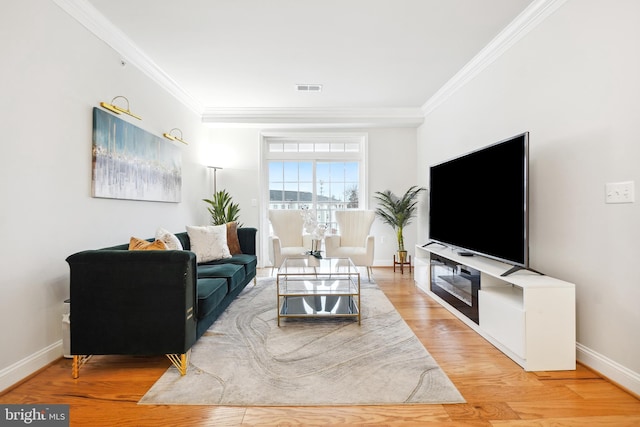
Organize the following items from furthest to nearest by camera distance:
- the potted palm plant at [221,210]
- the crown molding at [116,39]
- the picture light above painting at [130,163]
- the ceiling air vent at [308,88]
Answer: the potted palm plant at [221,210] < the ceiling air vent at [308,88] < the picture light above painting at [130,163] < the crown molding at [116,39]

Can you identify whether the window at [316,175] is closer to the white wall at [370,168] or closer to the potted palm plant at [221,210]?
the white wall at [370,168]

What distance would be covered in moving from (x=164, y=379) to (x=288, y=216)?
3063 mm

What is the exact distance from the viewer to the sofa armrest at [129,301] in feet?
6.08

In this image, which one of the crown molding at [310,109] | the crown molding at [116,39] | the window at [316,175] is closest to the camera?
the crown molding at [116,39]

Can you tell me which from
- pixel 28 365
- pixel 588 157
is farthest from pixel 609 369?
pixel 28 365

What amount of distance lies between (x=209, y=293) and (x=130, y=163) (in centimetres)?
159

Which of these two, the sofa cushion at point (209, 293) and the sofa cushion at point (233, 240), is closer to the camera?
the sofa cushion at point (209, 293)

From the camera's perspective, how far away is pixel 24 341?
187cm

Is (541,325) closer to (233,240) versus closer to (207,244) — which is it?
(207,244)

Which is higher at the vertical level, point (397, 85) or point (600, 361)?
point (397, 85)

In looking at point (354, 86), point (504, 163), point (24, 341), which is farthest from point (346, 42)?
point (24, 341)

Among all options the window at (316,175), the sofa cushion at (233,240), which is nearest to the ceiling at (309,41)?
the window at (316,175)

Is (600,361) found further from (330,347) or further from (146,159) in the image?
(146,159)

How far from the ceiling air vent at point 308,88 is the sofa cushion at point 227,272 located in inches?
94.8
